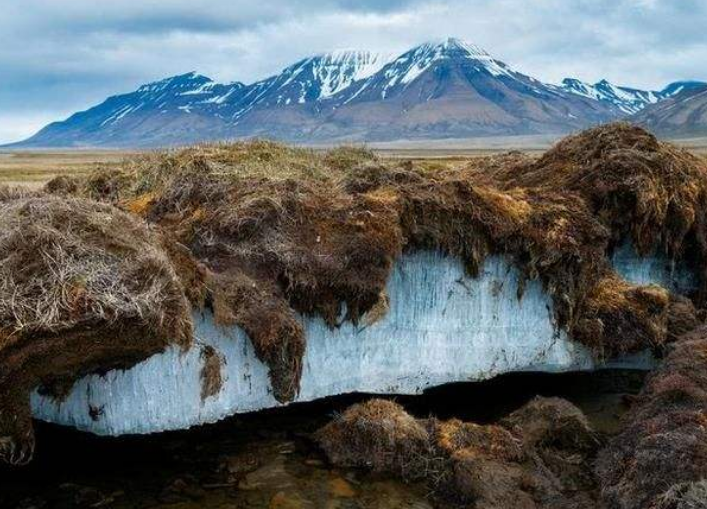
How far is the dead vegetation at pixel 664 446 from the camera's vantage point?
1104 cm

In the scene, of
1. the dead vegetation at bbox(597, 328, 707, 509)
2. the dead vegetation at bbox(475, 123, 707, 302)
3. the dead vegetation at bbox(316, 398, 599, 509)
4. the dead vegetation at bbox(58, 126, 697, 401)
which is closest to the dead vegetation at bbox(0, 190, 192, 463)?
the dead vegetation at bbox(58, 126, 697, 401)

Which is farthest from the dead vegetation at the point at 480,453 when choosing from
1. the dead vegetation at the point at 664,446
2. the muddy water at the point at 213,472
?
the dead vegetation at the point at 664,446

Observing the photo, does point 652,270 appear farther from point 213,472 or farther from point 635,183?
point 213,472

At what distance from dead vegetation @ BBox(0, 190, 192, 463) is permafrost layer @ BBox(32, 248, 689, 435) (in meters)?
1.51

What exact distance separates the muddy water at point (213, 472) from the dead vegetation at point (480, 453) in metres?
0.41

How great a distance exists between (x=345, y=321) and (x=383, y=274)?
1.34 m

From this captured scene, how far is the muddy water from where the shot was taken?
12.5 m

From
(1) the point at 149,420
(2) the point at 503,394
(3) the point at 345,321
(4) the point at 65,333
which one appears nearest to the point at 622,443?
(2) the point at 503,394

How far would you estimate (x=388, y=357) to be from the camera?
16703 millimetres

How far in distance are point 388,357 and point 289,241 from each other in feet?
11.8

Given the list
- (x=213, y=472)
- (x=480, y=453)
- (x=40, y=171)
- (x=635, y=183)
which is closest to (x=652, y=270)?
(x=635, y=183)

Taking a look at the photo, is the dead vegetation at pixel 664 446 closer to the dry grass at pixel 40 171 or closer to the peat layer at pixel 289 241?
the peat layer at pixel 289 241

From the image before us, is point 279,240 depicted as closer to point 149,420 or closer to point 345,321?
point 345,321

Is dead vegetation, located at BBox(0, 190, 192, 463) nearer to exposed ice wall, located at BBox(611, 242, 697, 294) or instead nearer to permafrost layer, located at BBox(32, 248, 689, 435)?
permafrost layer, located at BBox(32, 248, 689, 435)
